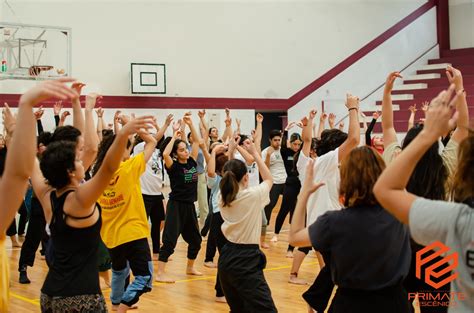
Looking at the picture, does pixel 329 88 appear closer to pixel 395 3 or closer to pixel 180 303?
pixel 395 3

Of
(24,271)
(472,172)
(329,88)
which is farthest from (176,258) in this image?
(329,88)

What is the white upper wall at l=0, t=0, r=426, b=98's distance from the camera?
48.5 ft

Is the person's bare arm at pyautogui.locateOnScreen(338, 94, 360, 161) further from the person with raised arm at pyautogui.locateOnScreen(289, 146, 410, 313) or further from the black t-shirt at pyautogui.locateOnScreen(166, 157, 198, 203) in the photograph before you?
the black t-shirt at pyautogui.locateOnScreen(166, 157, 198, 203)

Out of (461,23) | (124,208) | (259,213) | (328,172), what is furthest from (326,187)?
(461,23)

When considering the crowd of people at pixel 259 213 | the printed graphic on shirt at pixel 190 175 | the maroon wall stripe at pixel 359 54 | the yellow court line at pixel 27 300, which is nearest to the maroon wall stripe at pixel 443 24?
the maroon wall stripe at pixel 359 54

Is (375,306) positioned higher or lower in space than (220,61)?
lower

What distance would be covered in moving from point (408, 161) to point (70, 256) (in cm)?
185

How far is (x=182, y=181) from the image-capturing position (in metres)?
8.08

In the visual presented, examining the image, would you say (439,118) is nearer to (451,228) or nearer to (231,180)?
(451,228)

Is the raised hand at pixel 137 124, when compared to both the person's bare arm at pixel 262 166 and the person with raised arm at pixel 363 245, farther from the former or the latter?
the person's bare arm at pixel 262 166

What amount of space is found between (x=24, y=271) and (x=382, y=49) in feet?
45.8

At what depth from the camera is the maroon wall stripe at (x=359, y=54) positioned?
1773cm

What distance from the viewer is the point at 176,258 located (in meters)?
9.71

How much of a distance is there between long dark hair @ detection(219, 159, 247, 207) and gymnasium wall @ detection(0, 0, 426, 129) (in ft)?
32.6
